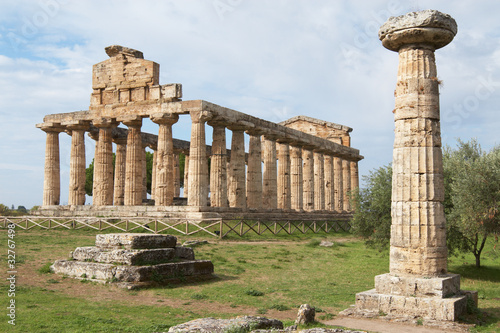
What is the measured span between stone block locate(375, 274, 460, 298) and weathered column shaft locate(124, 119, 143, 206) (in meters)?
22.9

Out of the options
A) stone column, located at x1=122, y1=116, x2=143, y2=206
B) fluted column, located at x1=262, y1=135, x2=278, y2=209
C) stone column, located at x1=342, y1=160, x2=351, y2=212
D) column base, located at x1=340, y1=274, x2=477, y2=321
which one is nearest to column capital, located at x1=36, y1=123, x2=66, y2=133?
stone column, located at x1=122, y1=116, x2=143, y2=206

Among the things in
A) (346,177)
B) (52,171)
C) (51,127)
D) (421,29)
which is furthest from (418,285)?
(346,177)

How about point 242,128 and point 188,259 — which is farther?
point 242,128

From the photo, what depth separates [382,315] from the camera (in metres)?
11.2

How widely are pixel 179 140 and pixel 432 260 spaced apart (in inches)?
1345

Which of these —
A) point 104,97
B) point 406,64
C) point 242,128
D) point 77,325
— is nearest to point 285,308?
point 77,325

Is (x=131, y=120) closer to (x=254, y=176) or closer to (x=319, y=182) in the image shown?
(x=254, y=176)

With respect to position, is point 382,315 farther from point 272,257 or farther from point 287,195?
point 287,195

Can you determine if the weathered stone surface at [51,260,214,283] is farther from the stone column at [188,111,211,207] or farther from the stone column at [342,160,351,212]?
the stone column at [342,160,351,212]

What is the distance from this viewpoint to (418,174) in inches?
462

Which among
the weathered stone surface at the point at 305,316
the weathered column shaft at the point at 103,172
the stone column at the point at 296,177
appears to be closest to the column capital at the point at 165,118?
the weathered column shaft at the point at 103,172

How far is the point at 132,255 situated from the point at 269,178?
2371 cm

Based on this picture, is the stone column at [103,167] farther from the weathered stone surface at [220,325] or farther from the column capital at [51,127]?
the weathered stone surface at [220,325]

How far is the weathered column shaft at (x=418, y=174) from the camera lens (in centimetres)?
1164
